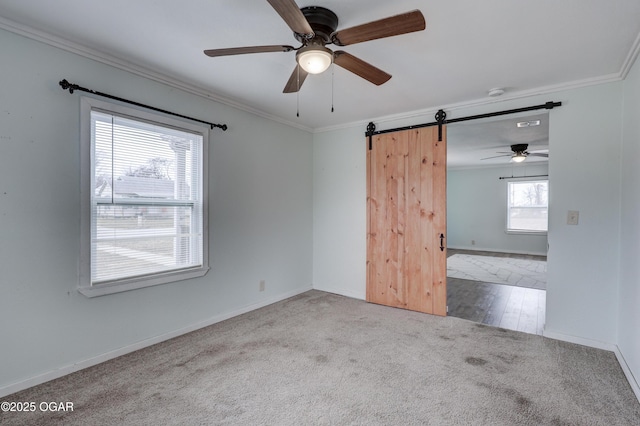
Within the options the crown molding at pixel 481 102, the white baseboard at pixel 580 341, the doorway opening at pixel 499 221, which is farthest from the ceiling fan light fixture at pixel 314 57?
the white baseboard at pixel 580 341

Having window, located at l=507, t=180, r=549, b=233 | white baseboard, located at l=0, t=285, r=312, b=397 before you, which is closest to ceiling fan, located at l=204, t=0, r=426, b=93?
white baseboard, located at l=0, t=285, r=312, b=397

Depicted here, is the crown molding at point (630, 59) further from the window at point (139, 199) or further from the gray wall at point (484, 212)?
the gray wall at point (484, 212)

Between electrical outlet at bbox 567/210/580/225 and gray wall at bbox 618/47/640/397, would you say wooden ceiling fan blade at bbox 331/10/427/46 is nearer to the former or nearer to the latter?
gray wall at bbox 618/47/640/397

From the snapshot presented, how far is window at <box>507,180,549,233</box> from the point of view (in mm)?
7969

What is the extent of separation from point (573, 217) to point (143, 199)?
4.01m

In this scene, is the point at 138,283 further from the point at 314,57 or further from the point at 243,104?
the point at 314,57

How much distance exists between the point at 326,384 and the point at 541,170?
831 centimetres

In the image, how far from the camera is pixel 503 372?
2369 millimetres

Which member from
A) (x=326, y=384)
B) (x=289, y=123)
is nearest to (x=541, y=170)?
(x=289, y=123)

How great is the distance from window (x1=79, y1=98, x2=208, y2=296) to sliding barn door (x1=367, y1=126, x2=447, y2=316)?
7.09 ft

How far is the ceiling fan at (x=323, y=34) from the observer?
1508 mm

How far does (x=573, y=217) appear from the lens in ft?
9.62

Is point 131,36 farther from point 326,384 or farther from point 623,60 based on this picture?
point 623,60

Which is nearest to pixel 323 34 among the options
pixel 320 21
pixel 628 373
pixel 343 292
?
pixel 320 21
